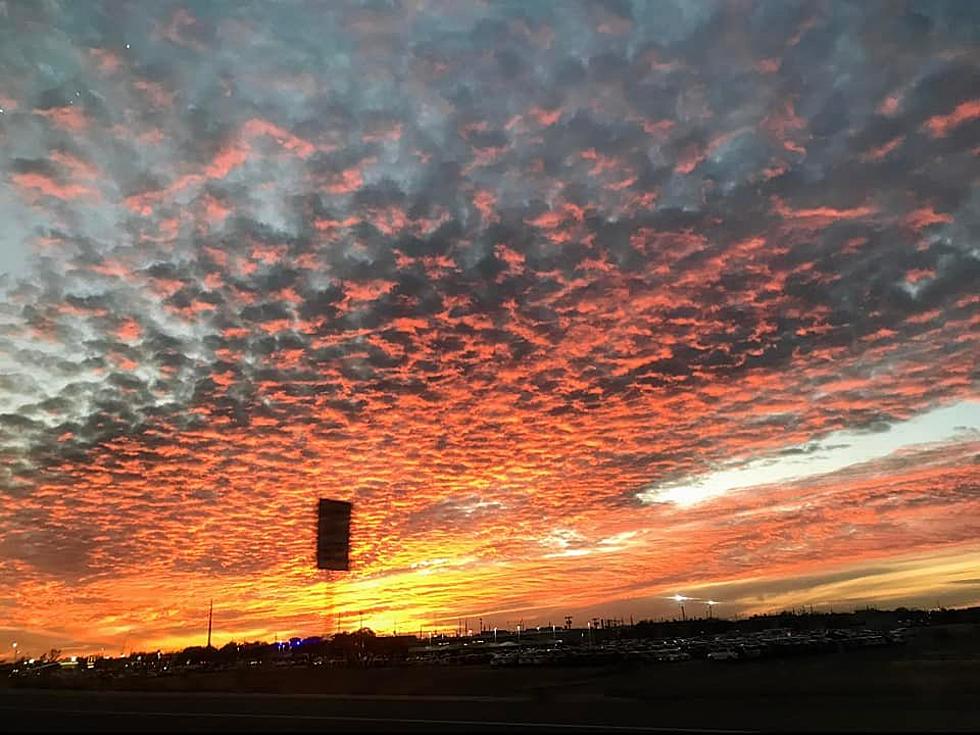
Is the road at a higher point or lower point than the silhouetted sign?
lower

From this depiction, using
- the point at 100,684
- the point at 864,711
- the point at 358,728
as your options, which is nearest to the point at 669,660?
the point at 100,684

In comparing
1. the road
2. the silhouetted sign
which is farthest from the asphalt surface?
the silhouetted sign

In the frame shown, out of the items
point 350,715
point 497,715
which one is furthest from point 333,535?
point 497,715

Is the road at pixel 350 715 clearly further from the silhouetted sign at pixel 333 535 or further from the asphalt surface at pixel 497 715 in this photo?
the silhouetted sign at pixel 333 535

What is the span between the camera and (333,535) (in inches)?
914

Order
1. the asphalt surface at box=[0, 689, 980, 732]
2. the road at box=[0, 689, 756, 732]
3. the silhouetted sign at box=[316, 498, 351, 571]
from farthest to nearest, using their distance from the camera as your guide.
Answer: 1. the silhouetted sign at box=[316, 498, 351, 571]
2. the road at box=[0, 689, 756, 732]
3. the asphalt surface at box=[0, 689, 980, 732]

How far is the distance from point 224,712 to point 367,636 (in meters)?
161

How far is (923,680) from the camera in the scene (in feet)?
110

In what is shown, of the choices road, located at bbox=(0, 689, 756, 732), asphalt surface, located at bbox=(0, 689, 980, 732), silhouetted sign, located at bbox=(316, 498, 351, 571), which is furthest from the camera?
silhouetted sign, located at bbox=(316, 498, 351, 571)

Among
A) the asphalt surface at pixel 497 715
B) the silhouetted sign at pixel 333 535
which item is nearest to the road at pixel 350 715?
the asphalt surface at pixel 497 715

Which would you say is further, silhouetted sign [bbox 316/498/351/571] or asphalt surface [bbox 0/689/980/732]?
silhouetted sign [bbox 316/498/351/571]

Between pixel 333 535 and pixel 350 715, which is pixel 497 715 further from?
pixel 333 535

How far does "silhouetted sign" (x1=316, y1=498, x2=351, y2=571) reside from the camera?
22734 mm

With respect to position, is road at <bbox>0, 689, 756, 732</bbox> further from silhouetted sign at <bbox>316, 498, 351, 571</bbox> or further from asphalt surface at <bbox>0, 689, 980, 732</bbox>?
silhouetted sign at <bbox>316, 498, 351, 571</bbox>
